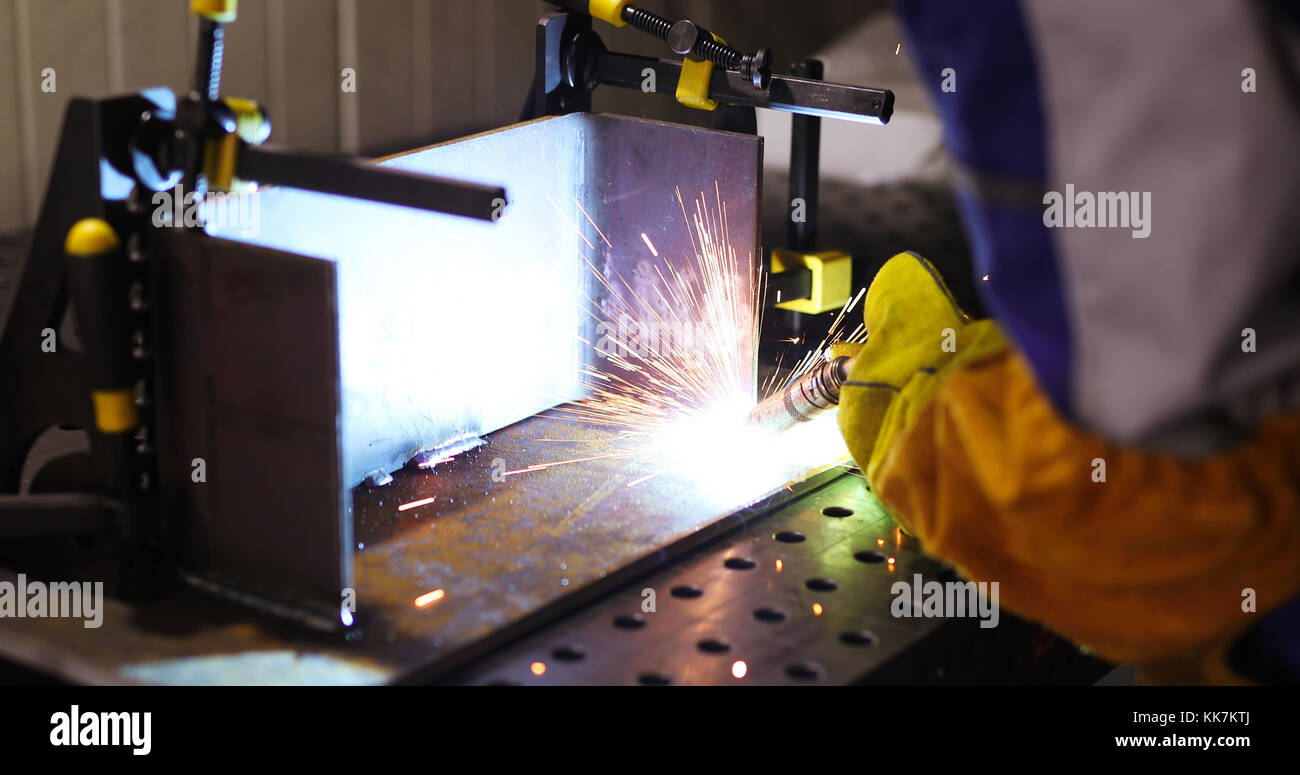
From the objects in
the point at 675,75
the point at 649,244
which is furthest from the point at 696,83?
the point at 649,244

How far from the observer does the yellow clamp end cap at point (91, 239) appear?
53.7 inches

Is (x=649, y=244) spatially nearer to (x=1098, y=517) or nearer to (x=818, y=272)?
(x=818, y=272)

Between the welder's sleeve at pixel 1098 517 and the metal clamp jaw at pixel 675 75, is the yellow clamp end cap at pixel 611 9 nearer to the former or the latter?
the metal clamp jaw at pixel 675 75

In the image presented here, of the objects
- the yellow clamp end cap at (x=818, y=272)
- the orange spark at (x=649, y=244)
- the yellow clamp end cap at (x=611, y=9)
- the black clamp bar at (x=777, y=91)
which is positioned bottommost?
the yellow clamp end cap at (x=818, y=272)

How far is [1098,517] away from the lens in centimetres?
108

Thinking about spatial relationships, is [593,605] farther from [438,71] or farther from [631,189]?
[438,71]

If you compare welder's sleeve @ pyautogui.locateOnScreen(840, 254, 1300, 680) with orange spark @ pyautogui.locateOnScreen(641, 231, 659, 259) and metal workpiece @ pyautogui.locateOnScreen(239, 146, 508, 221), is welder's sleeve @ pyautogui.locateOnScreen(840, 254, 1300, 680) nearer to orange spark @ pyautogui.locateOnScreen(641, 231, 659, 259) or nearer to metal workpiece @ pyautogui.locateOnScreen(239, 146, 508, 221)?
metal workpiece @ pyautogui.locateOnScreen(239, 146, 508, 221)

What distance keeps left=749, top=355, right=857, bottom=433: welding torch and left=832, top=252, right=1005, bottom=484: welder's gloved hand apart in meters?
0.04

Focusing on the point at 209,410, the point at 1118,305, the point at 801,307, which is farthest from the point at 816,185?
the point at 1118,305

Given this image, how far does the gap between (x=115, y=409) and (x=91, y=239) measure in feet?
0.58

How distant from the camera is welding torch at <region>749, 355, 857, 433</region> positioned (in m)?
1.73

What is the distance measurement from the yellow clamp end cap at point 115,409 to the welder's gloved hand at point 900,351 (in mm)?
780

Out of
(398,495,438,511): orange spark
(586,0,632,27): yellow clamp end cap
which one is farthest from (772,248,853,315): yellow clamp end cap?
(398,495,438,511): orange spark

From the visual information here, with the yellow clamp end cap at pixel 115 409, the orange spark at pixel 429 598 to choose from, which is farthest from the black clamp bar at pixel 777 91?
the yellow clamp end cap at pixel 115 409
